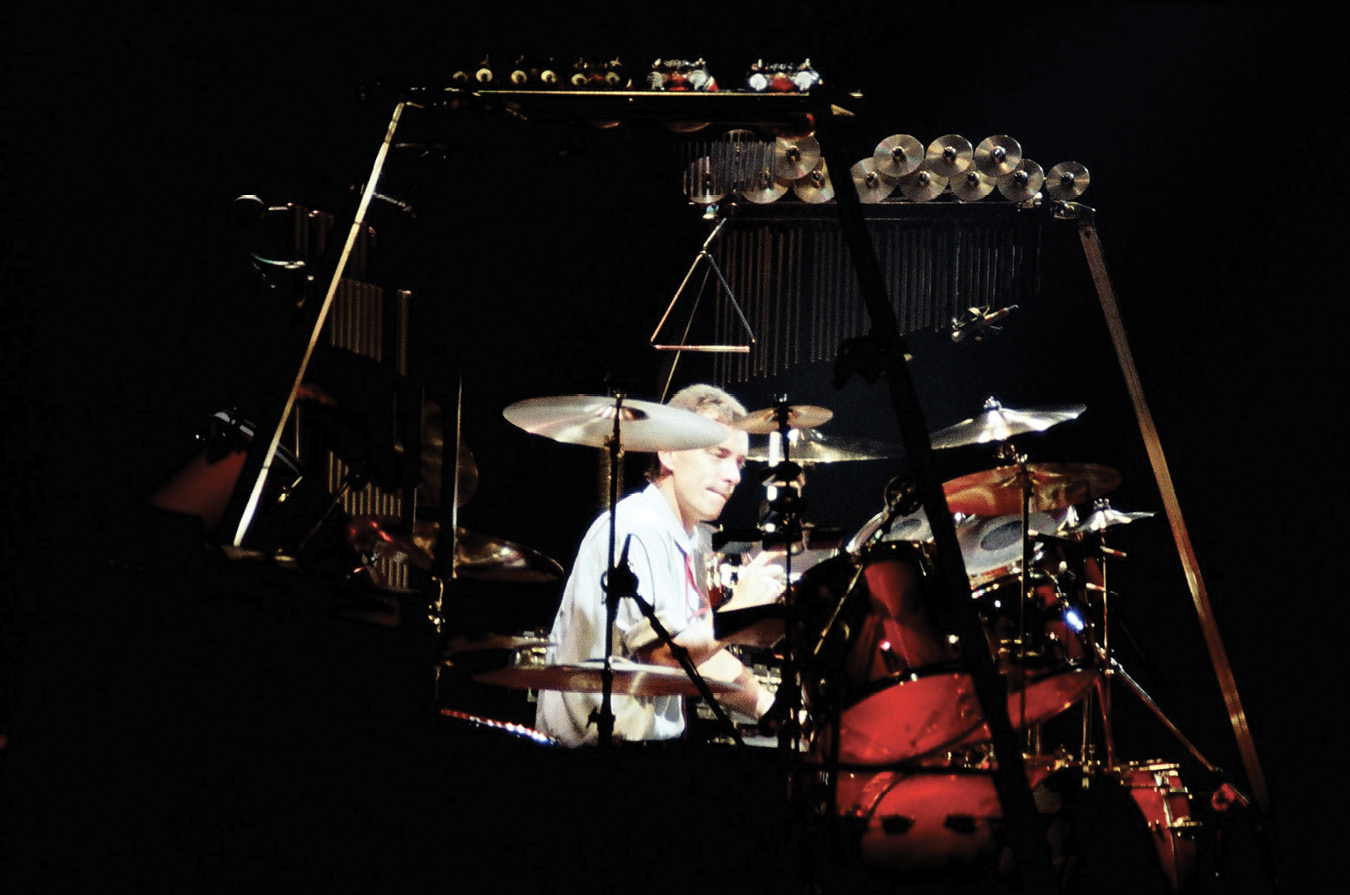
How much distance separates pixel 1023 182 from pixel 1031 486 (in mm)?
1623

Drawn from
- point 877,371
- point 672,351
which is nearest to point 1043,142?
point 672,351

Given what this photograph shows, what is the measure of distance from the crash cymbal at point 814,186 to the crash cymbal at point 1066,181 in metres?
0.97

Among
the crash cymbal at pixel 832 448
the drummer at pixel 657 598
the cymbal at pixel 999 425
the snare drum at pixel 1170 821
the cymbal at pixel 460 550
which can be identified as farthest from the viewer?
the crash cymbal at pixel 832 448

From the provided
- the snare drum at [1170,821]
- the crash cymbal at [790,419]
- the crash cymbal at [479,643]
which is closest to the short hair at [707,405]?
the crash cymbal at [790,419]

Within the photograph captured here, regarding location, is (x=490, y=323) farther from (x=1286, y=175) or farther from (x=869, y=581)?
(x=1286, y=175)

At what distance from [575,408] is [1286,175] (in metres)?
3.90

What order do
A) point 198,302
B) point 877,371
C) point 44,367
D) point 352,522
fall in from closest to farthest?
point 877,371, point 352,522, point 44,367, point 198,302

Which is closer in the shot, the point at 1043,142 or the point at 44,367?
the point at 44,367

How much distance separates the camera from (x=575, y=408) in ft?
14.1

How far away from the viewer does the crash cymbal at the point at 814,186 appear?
5.83 m

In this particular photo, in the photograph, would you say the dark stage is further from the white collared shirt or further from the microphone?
the white collared shirt

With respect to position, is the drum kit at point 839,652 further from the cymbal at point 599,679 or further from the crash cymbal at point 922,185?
the crash cymbal at point 922,185

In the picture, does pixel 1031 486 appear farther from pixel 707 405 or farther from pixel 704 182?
pixel 704 182

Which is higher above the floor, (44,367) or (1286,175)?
(1286,175)
